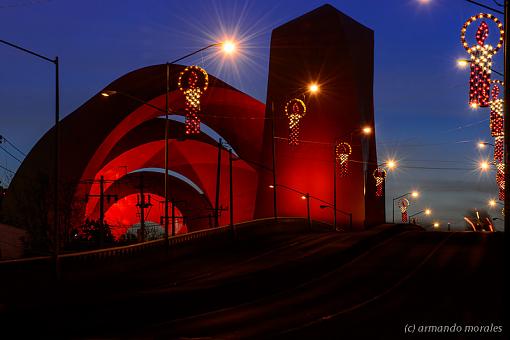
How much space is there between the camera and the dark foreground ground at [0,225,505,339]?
15508 mm

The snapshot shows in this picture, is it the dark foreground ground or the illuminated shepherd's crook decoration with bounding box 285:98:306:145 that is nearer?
the dark foreground ground

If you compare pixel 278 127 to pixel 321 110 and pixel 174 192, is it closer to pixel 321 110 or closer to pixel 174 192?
pixel 321 110

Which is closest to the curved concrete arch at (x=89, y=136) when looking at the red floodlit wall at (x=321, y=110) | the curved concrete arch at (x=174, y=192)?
the red floodlit wall at (x=321, y=110)

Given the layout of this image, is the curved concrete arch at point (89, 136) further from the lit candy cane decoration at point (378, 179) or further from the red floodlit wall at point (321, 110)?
the lit candy cane decoration at point (378, 179)

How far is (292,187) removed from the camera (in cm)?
7719

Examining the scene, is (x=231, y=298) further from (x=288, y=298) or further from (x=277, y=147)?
(x=277, y=147)

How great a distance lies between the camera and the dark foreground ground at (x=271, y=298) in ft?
50.9

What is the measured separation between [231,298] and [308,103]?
55929 millimetres

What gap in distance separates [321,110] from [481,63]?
5594cm

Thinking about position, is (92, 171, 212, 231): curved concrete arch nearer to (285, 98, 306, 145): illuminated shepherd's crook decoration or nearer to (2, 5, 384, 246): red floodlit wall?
(2, 5, 384, 246): red floodlit wall

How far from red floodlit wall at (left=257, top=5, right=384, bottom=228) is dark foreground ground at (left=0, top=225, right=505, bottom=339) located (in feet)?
127

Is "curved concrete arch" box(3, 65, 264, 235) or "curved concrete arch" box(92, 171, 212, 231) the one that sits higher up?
"curved concrete arch" box(3, 65, 264, 235)

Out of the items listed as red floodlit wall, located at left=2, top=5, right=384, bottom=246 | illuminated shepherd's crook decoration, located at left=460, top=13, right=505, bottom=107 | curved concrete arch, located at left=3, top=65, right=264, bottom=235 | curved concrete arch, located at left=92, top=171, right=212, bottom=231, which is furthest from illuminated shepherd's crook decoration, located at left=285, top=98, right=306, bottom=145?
curved concrete arch, located at left=92, top=171, right=212, bottom=231

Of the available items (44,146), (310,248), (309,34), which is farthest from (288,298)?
(309,34)
